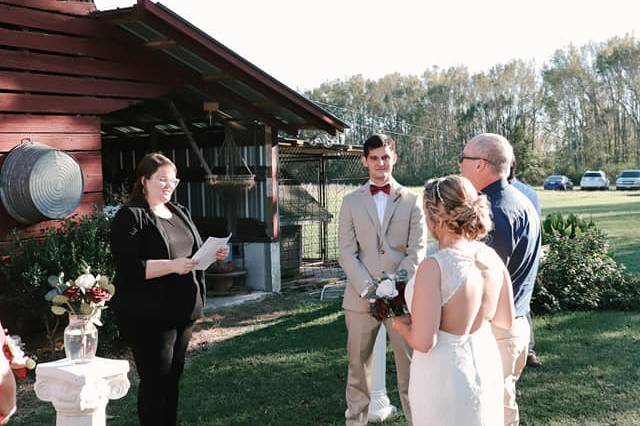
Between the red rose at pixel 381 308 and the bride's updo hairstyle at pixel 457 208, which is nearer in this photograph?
the bride's updo hairstyle at pixel 457 208

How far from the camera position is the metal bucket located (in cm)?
663

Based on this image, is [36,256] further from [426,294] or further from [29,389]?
[426,294]

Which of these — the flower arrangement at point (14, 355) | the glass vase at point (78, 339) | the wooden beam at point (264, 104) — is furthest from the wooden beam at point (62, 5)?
the flower arrangement at point (14, 355)

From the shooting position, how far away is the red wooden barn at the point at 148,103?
7199 millimetres

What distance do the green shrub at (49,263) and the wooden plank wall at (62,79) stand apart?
33 cm

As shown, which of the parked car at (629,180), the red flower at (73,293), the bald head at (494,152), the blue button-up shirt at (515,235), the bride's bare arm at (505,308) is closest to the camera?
the bride's bare arm at (505,308)

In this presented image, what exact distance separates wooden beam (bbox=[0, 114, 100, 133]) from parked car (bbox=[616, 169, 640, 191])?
4540 centimetres

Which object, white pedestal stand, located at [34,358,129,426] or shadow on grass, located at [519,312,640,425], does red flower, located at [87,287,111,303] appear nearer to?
white pedestal stand, located at [34,358,129,426]

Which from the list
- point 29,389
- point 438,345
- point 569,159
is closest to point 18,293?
A: point 29,389

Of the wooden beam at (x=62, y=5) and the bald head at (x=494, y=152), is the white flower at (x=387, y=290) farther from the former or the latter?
the wooden beam at (x=62, y=5)

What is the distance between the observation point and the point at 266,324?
8492 millimetres

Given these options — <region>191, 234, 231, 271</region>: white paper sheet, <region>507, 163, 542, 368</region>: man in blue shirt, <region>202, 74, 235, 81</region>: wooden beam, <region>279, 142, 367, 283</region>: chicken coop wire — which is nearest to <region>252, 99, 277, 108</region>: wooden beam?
<region>202, 74, 235, 81</region>: wooden beam

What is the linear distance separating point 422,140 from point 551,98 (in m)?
15.1

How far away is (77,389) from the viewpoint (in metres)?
3.33
